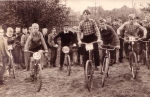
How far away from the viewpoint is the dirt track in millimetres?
3836

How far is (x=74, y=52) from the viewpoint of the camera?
23.8ft

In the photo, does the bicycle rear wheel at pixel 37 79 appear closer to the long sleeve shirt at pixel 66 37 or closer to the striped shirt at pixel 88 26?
the striped shirt at pixel 88 26

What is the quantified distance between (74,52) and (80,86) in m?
3.02

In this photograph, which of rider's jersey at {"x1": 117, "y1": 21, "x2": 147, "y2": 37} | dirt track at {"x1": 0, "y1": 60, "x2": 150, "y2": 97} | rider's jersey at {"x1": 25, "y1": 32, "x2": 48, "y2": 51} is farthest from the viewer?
rider's jersey at {"x1": 117, "y1": 21, "x2": 147, "y2": 37}

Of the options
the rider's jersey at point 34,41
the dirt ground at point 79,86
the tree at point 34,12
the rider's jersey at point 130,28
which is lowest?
the dirt ground at point 79,86

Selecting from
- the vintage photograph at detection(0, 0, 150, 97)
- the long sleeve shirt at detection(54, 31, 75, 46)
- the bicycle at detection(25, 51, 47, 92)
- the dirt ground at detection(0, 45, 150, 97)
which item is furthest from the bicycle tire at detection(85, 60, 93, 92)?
the long sleeve shirt at detection(54, 31, 75, 46)

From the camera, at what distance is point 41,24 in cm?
747

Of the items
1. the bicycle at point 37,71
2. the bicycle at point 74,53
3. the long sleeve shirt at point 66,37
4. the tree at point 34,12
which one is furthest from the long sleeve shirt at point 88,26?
the tree at point 34,12

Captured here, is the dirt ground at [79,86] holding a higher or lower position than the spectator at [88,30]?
lower

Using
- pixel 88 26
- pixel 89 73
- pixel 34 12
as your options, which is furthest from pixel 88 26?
pixel 34 12

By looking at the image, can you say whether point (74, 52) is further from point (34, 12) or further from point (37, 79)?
point (37, 79)

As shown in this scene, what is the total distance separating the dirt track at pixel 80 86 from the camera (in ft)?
12.6

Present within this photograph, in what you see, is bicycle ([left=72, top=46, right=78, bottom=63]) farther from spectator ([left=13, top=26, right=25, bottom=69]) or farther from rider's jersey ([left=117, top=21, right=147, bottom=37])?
rider's jersey ([left=117, top=21, right=147, bottom=37])

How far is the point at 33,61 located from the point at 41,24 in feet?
10.6
